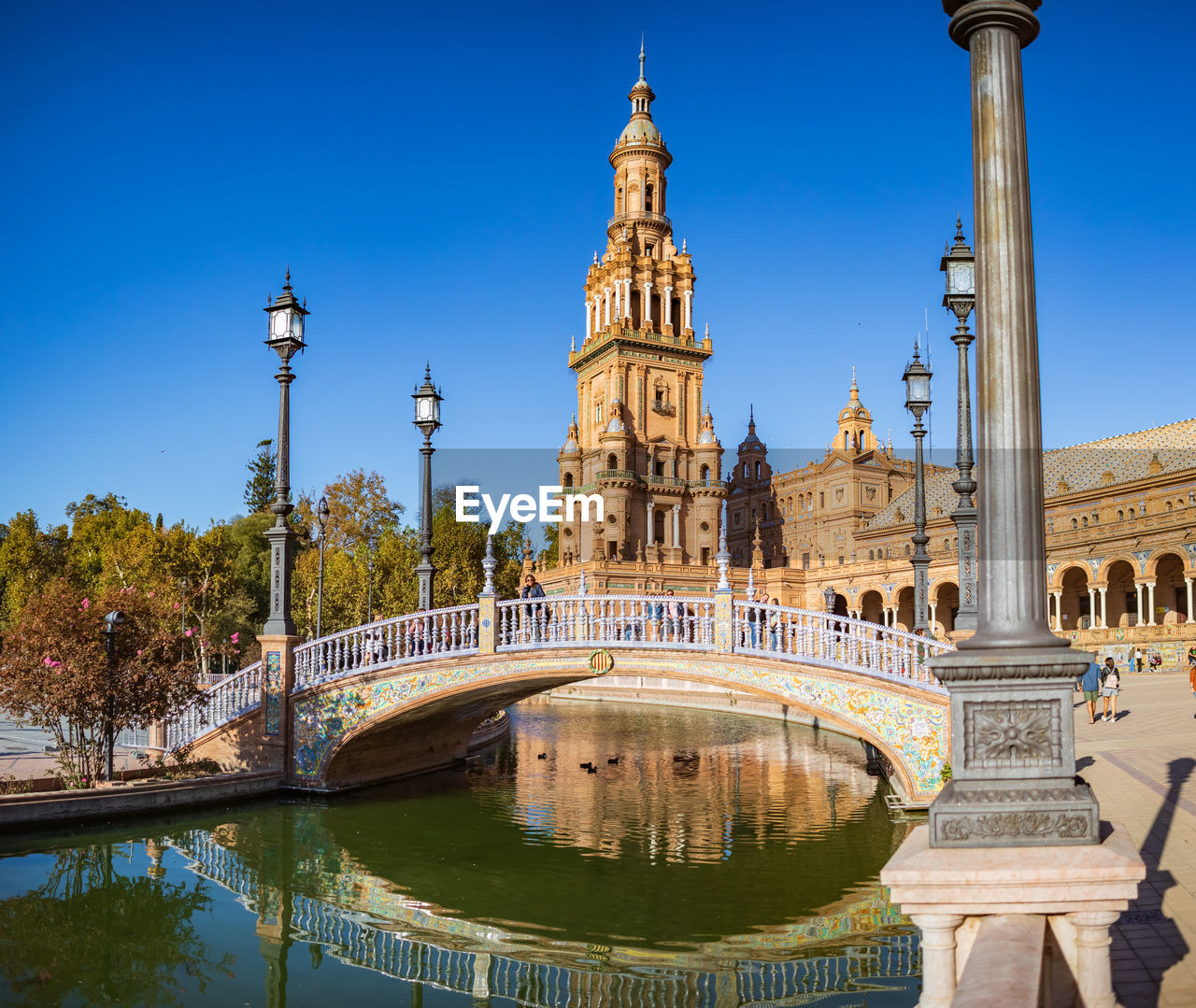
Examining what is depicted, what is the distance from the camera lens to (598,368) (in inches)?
2977

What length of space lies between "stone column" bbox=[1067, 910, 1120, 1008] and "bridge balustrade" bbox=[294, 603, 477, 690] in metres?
14.2

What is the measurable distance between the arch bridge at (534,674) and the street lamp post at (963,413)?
3.74 feet

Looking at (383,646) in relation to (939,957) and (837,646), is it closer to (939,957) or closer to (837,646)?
(837,646)

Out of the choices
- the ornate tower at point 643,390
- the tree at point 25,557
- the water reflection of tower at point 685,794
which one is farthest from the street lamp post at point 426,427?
the ornate tower at point 643,390

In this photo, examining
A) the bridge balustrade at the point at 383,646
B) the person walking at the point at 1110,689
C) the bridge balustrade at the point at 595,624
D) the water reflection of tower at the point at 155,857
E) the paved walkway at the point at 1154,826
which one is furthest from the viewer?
the person walking at the point at 1110,689

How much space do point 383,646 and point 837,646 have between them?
8.30 metres

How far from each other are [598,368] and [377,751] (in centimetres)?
5701

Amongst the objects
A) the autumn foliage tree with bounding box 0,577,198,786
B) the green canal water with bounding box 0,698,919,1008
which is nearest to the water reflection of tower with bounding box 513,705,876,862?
the green canal water with bounding box 0,698,919,1008

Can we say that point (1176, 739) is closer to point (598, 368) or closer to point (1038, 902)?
point (1038, 902)

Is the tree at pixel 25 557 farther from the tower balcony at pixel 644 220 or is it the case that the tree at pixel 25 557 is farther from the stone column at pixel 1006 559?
the stone column at pixel 1006 559

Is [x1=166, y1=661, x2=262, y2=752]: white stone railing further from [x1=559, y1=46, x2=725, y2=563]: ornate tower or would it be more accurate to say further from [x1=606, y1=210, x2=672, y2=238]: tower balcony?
[x1=606, y1=210, x2=672, y2=238]: tower balcony

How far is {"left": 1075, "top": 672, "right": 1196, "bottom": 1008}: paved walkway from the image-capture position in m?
6.11

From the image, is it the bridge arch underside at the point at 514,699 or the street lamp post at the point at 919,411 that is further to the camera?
the street lamp post at the point at 919,411

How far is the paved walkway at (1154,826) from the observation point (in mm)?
6105
